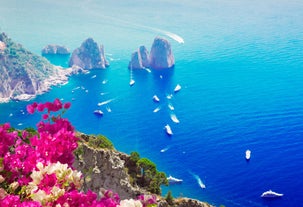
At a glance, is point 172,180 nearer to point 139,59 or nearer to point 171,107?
point 171,107

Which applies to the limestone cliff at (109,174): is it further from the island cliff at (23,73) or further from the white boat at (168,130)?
the island cliff at (23,73)

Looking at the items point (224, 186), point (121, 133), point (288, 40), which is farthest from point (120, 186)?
point (288, 40)

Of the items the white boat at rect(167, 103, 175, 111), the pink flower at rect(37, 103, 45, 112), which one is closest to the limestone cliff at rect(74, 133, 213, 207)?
the pink flower at rect(37, 103, 45, 112)

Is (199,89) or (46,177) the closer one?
(46,177)

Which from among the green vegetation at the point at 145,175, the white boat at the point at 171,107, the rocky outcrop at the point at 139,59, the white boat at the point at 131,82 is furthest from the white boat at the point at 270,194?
the rocky outcrop at the point at 139,59

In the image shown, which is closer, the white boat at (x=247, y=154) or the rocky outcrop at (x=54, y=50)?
the white boat at (x=247, y=154)

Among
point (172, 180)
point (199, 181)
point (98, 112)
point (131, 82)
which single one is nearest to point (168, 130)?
point (199, 181)

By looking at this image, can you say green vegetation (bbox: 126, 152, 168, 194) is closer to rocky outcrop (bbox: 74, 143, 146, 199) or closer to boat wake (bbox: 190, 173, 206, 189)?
rocky outcrop (bbox: 74, 143, 146, 199)
